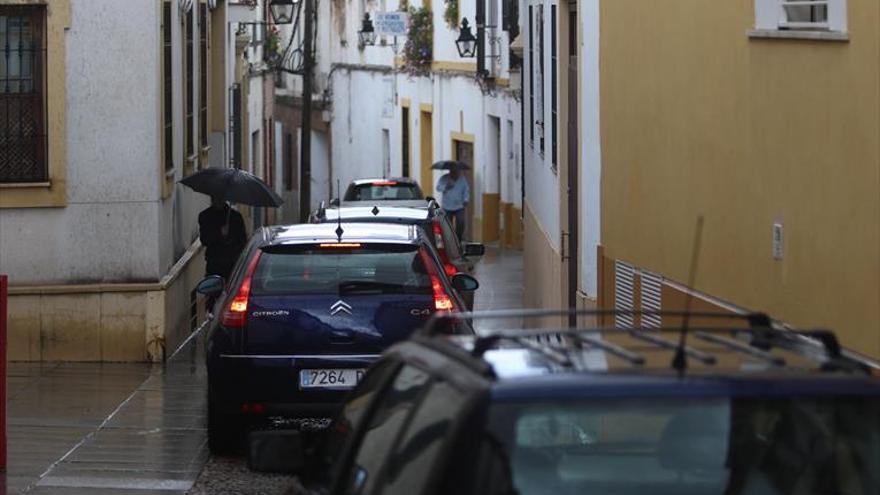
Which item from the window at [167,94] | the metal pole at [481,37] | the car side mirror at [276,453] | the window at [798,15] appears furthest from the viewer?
the metal pole at [481,37]

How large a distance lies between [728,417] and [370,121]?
141 feet

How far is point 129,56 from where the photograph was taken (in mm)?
16406

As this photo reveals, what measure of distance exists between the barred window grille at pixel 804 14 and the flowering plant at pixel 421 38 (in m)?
29.9

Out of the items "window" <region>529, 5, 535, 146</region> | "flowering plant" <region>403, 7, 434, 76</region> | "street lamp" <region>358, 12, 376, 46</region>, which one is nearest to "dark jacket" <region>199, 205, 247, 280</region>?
"window" <region>529, 5, 535, 146</region>

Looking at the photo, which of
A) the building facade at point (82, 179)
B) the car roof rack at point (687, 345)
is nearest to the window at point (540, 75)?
the building facade at point (82, 179)

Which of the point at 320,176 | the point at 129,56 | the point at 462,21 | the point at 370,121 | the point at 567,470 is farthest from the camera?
the point at 320,176

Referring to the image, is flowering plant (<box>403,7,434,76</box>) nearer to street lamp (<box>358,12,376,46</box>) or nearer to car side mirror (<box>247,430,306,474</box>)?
street lamp (<box>358,12,376,46</box>)

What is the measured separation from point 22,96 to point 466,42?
1932 centimetres

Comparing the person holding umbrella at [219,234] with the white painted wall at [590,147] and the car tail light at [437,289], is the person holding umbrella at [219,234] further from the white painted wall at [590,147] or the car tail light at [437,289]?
the car tail light at [437,289]

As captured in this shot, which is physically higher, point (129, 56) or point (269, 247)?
point (129, 56)

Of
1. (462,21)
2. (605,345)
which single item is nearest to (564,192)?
(605,345)

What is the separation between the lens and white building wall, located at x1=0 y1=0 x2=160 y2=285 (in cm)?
1631

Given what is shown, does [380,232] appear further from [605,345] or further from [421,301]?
[605,345]

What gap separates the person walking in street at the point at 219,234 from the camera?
1858 cm
